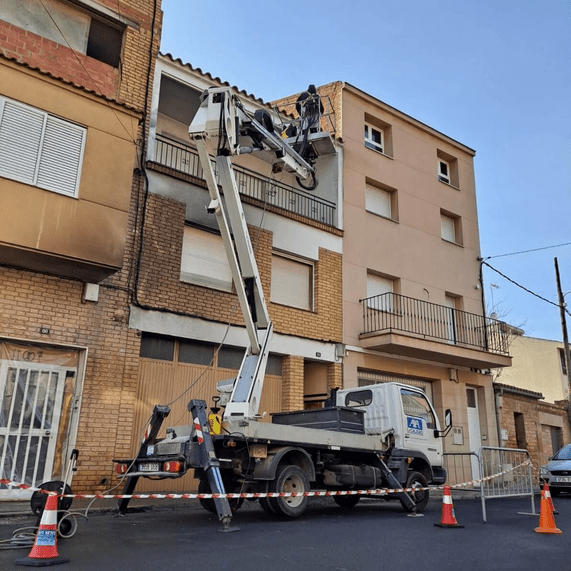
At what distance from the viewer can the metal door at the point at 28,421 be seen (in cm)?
988

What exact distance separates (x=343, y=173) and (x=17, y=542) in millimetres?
13213

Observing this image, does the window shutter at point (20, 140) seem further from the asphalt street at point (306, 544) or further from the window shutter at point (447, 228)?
the window shutter at point (447, 228)

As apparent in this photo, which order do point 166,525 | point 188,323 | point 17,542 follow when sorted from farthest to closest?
point 188,323, point 166,525, point 17,542

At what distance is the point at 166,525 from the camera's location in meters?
7.99

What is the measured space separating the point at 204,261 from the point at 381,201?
722cm

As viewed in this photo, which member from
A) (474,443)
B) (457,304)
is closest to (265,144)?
(457,304)

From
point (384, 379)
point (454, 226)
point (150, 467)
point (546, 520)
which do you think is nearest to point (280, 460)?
point (150, 467)

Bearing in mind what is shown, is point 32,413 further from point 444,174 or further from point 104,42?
point 444,174

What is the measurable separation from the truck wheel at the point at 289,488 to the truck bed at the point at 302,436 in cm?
41

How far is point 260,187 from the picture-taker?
1575cm

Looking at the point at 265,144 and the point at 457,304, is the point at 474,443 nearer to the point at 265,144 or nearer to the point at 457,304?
the point at 457,304

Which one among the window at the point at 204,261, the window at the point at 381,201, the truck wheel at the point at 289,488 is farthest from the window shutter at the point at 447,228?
the truck wheel at the point at 289,488

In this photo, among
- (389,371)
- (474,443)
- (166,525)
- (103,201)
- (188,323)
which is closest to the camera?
(166,525)

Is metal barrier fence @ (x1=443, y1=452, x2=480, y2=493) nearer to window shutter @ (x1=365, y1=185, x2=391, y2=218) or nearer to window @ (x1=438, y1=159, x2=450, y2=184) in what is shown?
window shutter @ (x1=365, y1=185, x2=391, y2=218)
